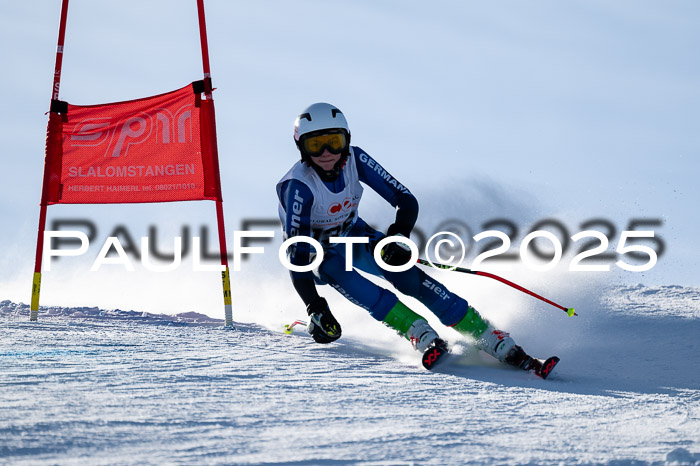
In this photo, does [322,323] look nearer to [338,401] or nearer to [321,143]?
[321,143]

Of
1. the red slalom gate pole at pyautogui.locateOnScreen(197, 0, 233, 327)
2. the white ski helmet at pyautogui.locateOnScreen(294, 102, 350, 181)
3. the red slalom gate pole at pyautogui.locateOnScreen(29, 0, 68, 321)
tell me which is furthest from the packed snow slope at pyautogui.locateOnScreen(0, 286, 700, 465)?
A: the red slalom gate pole at pyautogui.locateOnScreen(29, 0, 68, 321)

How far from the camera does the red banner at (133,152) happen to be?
276 inches

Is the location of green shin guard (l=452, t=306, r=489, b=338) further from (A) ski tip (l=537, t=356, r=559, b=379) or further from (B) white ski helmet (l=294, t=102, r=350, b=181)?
(B) white ski helmet (l=294, t=102, r=350, b=181)

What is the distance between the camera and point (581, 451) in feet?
7.54

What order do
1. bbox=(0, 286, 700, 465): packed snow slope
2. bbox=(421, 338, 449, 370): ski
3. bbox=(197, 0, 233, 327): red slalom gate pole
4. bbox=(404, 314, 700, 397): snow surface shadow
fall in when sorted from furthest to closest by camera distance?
bbox=(197, 0, 233, 327): red slalom gate pole
bbox=(421, 338, 449, 370): ski
bbox=(404, 314, 700, 397): snow surface shadow
bbox=(0, 286, 700, 465): packed snow slope

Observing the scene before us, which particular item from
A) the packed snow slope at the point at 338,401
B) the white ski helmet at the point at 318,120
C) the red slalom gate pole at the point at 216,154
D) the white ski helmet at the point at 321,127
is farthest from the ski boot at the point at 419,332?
the red slalom gate pole at the point at 216,154

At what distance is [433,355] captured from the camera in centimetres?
394

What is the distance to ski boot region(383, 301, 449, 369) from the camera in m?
3.95

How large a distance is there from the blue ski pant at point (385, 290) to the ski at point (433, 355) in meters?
0.45

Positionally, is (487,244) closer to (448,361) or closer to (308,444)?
(448,361)

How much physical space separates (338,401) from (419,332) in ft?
4.65

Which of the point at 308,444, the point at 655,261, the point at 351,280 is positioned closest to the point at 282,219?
the point at 351,280

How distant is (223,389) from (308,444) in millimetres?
934

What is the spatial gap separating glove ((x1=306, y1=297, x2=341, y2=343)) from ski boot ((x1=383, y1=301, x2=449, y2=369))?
337 millimetres
